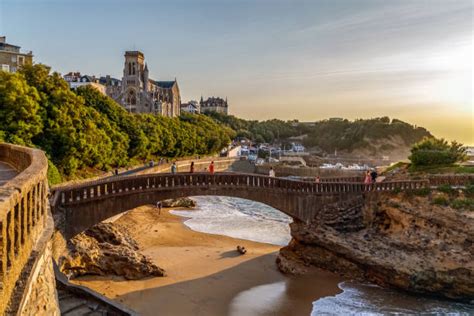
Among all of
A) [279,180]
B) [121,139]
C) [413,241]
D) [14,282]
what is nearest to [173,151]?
[121,139]

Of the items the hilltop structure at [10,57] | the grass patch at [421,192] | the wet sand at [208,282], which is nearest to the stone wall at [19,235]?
the wet sand at [208,282]

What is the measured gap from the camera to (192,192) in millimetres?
22469

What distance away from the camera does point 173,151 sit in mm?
70125

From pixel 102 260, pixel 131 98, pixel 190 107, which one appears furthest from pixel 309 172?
pixel 190 107

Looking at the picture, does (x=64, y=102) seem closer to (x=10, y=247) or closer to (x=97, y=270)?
(x=97, y=270)

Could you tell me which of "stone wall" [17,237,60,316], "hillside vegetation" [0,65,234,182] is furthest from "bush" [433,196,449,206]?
"hillside vegetation" [0,65,234,182]

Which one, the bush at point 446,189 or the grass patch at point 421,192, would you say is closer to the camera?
the bush at point 446,189

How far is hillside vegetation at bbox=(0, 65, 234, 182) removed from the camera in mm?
26766

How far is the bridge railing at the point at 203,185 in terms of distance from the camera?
1897cm

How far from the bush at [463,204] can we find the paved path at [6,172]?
22.8 m

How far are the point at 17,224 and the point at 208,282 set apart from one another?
52.1 ft

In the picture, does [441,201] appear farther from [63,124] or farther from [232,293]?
[63,124]

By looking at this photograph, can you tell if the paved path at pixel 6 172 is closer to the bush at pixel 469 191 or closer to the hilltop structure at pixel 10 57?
the bush at pixel 469 191

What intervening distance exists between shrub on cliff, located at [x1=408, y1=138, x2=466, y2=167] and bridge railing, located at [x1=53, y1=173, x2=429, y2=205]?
7448 millimetres
